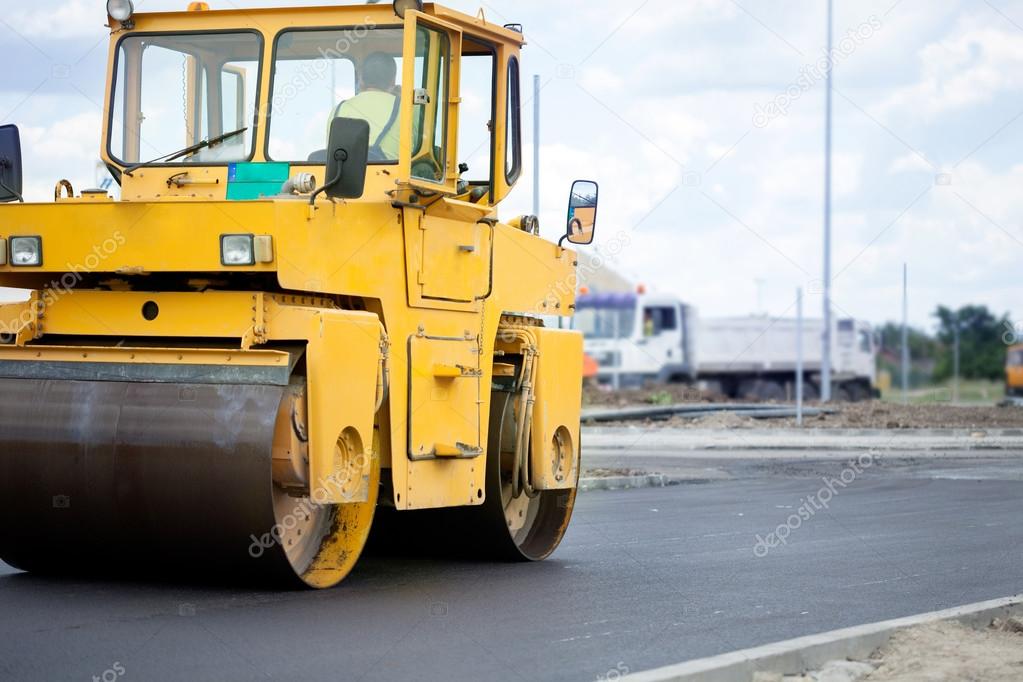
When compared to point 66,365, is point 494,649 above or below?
below

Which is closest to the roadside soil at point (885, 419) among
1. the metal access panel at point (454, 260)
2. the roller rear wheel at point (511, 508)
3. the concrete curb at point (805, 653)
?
the roller rear wheel at point (511, 508)

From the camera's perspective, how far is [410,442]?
9141 mm

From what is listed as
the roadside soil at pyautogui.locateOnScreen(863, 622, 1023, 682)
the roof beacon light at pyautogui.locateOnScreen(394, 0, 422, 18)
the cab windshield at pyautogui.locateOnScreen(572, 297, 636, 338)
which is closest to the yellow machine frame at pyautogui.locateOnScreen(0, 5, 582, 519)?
the roof beacon light at pyautogui.locateOnScreen(394, 0, 422, 18)

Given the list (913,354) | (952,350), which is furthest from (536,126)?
(913,354)

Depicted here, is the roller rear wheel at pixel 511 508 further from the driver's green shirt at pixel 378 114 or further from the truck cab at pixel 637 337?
the truck cab at pixel 637 337

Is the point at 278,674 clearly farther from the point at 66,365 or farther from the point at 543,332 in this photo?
the point at 543,332

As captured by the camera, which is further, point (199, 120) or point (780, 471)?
point (780, 471)

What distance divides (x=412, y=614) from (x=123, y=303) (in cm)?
218

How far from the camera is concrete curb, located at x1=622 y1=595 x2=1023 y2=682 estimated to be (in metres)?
6.57

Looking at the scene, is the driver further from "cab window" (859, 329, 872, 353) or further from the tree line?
the tree line

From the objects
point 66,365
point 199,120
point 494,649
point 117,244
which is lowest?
point 494,649

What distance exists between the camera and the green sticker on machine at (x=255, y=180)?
9.55m

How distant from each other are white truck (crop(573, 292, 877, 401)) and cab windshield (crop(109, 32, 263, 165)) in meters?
42.6

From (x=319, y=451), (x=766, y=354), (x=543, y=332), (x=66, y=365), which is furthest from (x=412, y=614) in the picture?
(x=766, y=354)
